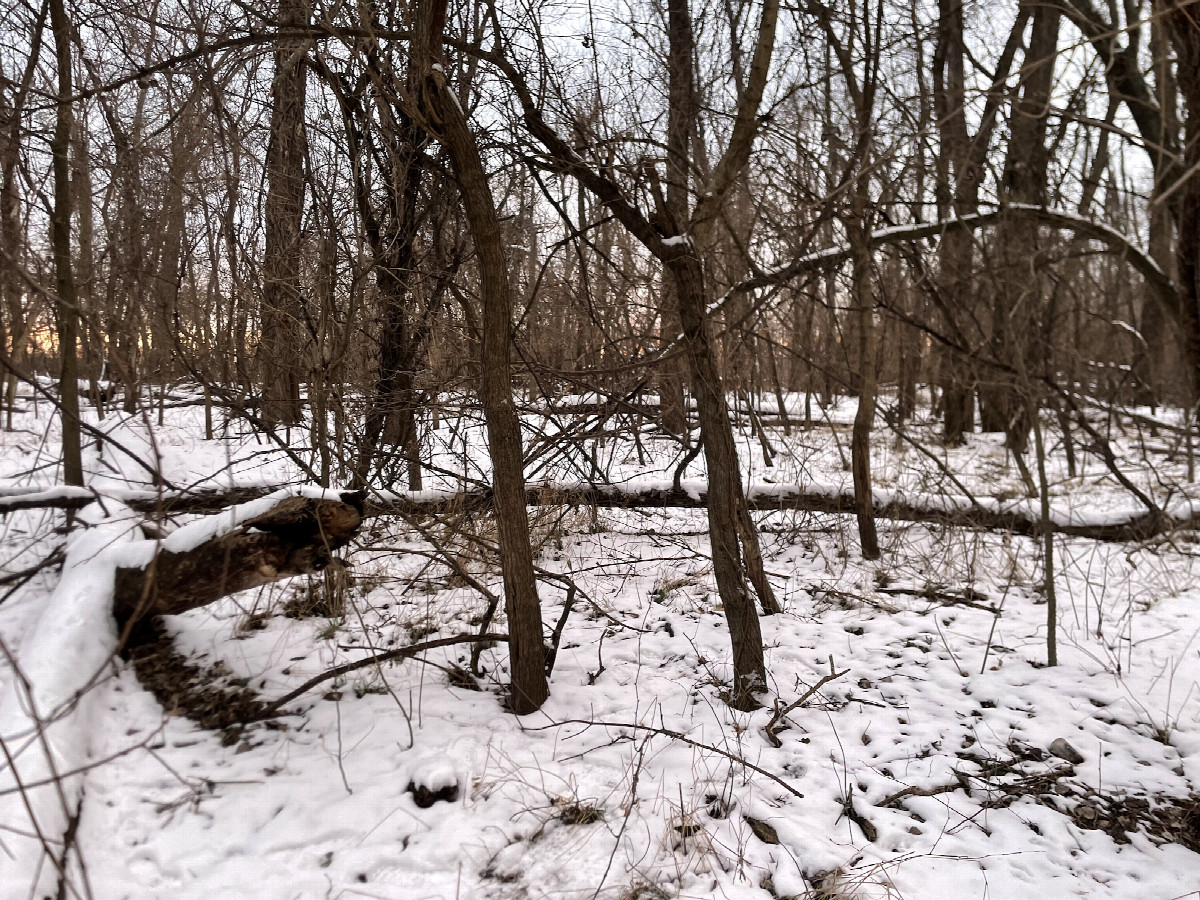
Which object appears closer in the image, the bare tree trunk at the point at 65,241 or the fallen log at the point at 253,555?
the fallen log at the point at 253,555

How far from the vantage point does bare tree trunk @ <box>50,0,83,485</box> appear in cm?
460

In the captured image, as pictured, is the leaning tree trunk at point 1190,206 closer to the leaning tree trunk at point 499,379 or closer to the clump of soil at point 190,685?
the leaning tree trunk at point 499,379

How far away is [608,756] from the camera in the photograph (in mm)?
2785

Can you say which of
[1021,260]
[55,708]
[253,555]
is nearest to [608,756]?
[253,555]

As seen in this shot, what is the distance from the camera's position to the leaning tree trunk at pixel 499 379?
8.83ft

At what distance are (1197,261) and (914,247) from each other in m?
2.68

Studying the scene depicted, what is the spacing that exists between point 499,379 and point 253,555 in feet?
4.36

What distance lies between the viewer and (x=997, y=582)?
199 inches

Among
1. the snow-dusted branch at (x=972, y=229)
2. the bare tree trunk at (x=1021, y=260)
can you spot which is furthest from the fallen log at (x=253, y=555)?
the bare tree trunk at (x=1021, y=260)

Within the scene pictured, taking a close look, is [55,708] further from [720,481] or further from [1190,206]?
[1190,206]

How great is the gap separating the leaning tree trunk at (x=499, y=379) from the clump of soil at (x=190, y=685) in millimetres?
1152

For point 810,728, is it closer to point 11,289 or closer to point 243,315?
point 11,289

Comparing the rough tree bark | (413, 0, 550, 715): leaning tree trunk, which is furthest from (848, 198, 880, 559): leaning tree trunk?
(413, 0, 550, 715): leaning tree trunk

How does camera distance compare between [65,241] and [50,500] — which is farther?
[65,241]
